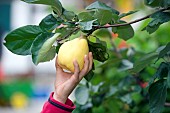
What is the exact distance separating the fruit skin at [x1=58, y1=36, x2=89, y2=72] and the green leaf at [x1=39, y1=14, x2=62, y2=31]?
0.16 feet

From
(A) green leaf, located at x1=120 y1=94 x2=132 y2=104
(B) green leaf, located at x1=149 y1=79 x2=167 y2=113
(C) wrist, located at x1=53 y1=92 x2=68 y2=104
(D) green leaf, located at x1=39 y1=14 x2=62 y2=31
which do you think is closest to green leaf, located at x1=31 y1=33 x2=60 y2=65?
(D) green leaf, located at x1=39 y1=14 x2=62 y2=31

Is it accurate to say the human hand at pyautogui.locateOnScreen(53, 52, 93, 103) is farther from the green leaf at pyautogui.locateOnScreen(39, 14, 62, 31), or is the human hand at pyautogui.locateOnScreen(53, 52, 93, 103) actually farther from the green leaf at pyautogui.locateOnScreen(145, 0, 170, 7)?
the green leaf at pyautogui.locateOnScreen(145, 0, 170, 7)

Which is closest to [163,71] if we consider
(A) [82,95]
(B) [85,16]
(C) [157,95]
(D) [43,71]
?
(C) [157,95]

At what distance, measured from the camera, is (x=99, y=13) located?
3.83 ft

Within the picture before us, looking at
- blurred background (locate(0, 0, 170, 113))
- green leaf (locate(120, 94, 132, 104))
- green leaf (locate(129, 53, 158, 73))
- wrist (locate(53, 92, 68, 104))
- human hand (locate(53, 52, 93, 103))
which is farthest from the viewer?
blurred background (locate(0, 0, 170, 113))

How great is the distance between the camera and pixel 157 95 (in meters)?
1.30

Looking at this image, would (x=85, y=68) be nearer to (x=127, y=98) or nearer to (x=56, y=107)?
(x=56, y=107)

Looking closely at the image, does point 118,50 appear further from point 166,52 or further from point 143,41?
point 166,52

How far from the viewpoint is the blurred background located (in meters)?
1.96

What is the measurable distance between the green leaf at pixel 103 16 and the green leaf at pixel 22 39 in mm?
139

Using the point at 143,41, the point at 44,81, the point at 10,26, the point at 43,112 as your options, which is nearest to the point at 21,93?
the point at 10,26

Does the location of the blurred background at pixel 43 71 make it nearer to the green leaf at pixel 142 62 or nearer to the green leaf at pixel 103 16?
the green leaf at pixel 142 62

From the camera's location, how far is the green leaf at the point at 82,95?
168 centimetres

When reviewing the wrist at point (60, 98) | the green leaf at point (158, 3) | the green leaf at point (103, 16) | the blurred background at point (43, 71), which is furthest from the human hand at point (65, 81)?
the blurred background at point (43, 71)
